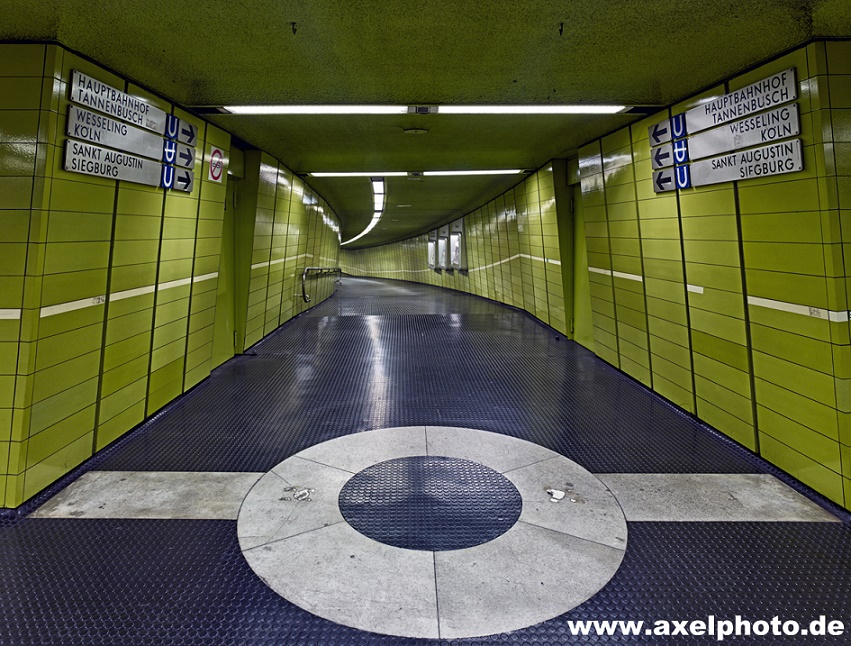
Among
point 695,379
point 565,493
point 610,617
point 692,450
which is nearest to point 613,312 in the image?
point 695,379

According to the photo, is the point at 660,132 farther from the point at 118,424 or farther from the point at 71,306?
the point at 118,424

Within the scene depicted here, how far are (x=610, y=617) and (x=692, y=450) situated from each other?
1932 mm

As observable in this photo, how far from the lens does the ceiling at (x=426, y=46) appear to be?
2316 millimetres

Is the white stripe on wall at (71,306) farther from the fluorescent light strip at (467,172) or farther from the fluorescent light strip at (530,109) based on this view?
the fluorescent light strip at (467,172)

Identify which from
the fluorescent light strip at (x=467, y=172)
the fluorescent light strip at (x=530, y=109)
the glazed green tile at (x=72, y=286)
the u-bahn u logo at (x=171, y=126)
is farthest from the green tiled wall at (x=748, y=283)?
the glazed green tile at (x=72, y=286)

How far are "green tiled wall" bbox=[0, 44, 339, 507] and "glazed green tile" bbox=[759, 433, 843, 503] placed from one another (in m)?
4.67

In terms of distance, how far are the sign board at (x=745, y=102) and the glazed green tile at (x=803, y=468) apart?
2.21 m

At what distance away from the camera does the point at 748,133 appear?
2.89 metres

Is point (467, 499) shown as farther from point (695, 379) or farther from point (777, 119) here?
point (777, 119)

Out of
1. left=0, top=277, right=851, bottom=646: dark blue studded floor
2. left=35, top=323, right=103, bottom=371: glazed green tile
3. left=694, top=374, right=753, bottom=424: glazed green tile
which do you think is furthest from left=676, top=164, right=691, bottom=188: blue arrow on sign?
left=35, top=323, right=103, bottom=371: glazed green tile

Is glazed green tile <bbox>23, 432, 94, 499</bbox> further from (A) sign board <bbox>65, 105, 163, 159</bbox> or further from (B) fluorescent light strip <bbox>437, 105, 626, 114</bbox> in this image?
(B) fluorescent light strip <bbox>437, 105, 626, 114</bbox>

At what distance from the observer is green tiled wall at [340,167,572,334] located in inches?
290

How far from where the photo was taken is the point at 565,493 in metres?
2.53

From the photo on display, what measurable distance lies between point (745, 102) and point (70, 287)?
464cm
